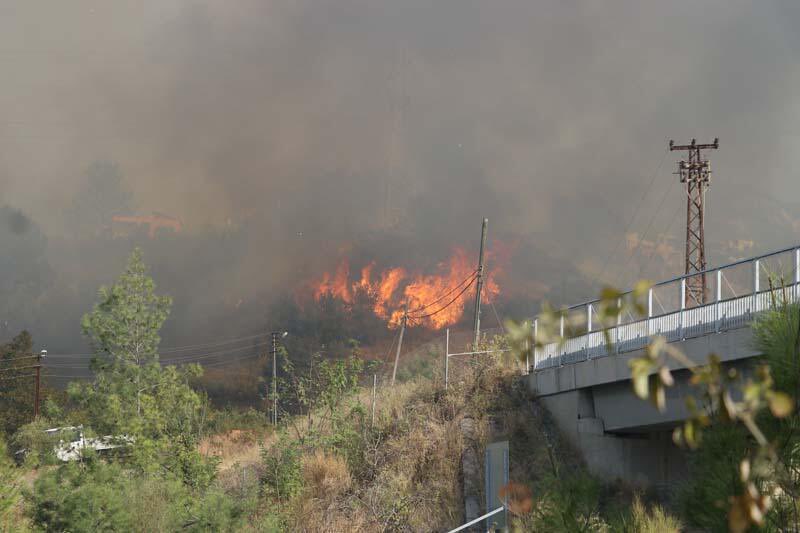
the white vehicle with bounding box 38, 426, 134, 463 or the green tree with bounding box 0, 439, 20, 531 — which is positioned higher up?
the white vehicle with bounding box 38, 426, 134, 463

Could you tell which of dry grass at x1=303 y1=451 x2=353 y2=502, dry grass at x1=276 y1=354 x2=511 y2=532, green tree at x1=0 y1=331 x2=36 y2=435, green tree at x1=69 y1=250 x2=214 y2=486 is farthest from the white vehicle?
green tree at x1=0 y1=331 x2=36 y2=435

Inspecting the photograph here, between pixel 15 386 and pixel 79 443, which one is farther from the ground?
pixel 15 386

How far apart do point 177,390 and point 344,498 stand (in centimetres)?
681

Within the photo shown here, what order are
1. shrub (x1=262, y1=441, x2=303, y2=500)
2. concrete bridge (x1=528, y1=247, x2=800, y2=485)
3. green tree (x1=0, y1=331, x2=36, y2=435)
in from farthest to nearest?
green tree (x1=0, y1=331, x2=36, y2=435)
shrub (x1=262, y1=441, x2=303, y2=500)
concrete bridge (x1=528, y1=247, x2=800, y2=485)

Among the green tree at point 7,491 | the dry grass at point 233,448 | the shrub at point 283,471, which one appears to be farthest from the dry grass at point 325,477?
the green tree at point 7,491

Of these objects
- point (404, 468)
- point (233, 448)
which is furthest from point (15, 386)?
point (404, 468)

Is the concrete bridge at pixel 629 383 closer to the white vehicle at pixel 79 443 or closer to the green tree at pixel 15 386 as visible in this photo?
the white vehicle at pixel 79 443

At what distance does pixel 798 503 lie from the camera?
10375 mm

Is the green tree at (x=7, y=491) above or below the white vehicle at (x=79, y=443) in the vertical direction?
below

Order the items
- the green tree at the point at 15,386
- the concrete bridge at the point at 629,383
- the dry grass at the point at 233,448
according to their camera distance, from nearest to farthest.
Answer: the concrete bridge at the point at 629,383, the dry grass at the point at 233,448, the green tree at the point at 15,386

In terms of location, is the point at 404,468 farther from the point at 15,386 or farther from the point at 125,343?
the point at 15,386

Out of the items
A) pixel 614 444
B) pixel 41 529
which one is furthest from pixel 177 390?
pixel 614 444

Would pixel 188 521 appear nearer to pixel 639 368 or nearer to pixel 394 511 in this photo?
pixel 394 511

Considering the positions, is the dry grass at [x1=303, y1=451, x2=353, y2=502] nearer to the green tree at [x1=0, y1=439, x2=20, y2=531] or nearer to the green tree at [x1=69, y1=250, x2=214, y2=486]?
the green tree at [x1=69, y1=250, x2=214, y2=486]
